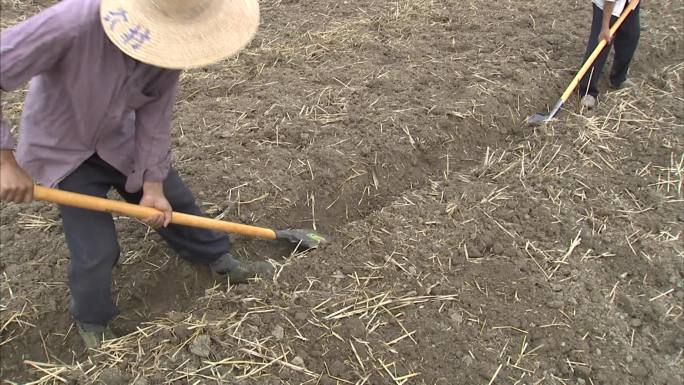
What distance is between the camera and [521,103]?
4.23 metres

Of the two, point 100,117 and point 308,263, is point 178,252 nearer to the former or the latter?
point 308,263

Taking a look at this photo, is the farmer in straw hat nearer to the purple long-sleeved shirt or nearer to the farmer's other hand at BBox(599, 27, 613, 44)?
the purple long-sleeved shirt

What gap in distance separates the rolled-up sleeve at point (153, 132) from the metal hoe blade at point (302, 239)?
2.99ft

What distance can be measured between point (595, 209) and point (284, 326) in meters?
2.09

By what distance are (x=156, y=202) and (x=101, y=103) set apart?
1.63 feet

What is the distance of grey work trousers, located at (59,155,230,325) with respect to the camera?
90.8 inches

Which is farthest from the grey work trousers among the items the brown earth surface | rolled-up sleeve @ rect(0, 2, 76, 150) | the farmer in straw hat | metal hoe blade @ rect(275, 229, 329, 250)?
metal hoe blade @ rect(275, 229, 329, 250)

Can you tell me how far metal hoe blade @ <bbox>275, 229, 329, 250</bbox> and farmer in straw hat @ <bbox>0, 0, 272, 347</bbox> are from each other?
1.90 feet

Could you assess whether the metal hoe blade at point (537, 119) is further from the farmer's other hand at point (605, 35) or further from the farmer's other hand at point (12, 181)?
the farmer's other hand at point (12, 181)

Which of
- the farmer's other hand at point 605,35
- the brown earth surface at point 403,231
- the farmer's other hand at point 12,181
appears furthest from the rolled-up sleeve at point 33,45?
the farmer's other hand at point 605,35

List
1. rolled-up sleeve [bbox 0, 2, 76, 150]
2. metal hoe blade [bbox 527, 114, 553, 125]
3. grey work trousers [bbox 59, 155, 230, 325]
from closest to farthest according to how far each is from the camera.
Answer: rolled-up sleeve [bbox 0, 2, 76, 150], grey work trousers [bbox 59, 155, 230, 325], metal hoe blade [bbox 527, 114, 553, 125]

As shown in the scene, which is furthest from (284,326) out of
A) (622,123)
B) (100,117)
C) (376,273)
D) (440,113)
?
(622,123)

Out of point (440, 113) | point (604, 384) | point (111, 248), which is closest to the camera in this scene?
point (111, 248)

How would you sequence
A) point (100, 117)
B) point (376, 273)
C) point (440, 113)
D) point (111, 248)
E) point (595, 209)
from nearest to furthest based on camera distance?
point (100, 117) → point (111, 248) → point (376, 273) → point (595, 209) → point (440, 113)
